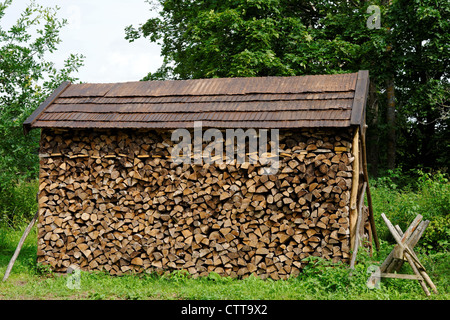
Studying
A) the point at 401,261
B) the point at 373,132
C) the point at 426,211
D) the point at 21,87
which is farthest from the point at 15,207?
the point at 373,132

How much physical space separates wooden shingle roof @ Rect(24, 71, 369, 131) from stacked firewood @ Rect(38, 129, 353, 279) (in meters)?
0.22

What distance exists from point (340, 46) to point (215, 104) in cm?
695

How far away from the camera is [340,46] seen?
12555 mm

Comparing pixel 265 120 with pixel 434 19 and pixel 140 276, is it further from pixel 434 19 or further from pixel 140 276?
pixel 434 19

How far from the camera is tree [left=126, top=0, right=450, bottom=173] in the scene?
1207cm

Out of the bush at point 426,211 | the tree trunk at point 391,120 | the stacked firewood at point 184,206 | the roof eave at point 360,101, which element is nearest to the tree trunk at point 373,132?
the tree trunk at point 391,120

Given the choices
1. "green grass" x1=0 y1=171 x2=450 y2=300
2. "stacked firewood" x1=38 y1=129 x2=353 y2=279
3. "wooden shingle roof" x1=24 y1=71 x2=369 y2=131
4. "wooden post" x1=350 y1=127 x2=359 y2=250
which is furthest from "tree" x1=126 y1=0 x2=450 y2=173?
"wooden post" x1=350 y1=127 x2=359 y2=250

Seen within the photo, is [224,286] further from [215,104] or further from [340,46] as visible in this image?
[340,46]

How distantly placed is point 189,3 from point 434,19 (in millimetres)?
7898

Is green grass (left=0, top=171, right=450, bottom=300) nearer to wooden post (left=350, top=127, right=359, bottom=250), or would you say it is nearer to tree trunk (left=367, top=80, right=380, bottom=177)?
wooden post (left=350, top=127, right=359, bottom=250)

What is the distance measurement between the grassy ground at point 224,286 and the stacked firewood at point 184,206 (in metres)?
0.21
